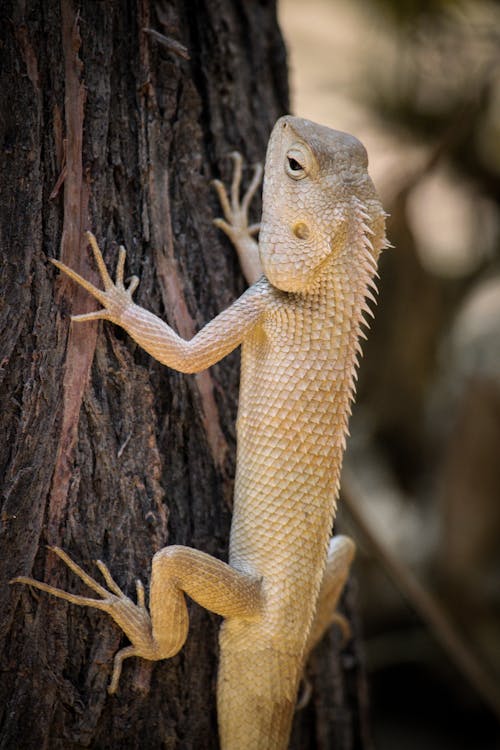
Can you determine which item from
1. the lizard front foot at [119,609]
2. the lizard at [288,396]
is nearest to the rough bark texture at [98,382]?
the lizard front foot at [119,609]

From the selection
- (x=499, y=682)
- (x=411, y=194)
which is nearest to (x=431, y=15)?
(x=411, y=194)

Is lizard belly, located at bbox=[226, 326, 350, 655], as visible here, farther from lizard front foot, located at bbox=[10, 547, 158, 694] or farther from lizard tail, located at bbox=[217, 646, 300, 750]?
lizard front foot, located at bbox=[10, 547, 158, 694]

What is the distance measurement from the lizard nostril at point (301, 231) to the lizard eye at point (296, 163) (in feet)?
0.53

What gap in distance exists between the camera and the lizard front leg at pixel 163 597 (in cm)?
253

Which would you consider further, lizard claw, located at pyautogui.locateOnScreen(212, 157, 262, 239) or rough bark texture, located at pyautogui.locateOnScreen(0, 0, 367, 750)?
lizard claw, located at pyautogui.locateOnScreen(212, 157, 262, 239)

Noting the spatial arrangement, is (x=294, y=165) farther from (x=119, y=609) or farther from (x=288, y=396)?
(x=119, y=609)

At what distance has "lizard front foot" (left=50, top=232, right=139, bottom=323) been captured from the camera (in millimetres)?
2549

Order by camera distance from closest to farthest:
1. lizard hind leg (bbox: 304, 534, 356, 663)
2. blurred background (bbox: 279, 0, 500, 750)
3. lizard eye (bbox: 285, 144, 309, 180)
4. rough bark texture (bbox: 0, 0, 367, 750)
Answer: rough bark texture (bbox: 0, 0, 367, 750) < lizard eye (bbox: 285, 144, 309, 180) < lizard hind leg (bbox: 304, 534, 356, 663) < blurred background (bbox: 279, 0, 500, 750)

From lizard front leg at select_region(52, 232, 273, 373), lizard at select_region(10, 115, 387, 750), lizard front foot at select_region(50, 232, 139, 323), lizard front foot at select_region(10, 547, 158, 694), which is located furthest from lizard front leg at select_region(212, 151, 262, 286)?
lizard front foot at select_region(10, 547, 158, 694)

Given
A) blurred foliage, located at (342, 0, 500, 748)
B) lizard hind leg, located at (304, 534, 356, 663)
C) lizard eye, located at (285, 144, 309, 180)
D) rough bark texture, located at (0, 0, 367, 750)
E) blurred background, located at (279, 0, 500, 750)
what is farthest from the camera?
blurred background, located at (279, 0, 500, 750)

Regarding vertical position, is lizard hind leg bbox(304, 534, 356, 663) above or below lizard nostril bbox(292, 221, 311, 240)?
below

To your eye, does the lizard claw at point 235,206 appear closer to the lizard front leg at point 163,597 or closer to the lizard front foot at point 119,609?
the lizard front leg at point 163,597

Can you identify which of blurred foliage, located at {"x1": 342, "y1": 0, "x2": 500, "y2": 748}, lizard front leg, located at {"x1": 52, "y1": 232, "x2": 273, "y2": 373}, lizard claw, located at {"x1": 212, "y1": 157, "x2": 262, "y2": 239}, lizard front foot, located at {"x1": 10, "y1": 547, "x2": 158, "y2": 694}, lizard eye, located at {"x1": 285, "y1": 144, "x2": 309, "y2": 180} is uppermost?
blurred foliage, located at {"x1": 342, "y1": 0, "x2": 500, "y2": 748}

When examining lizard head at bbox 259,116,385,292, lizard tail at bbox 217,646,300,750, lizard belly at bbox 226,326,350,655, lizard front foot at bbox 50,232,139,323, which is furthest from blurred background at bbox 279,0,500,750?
lizard front foot at bbox 50,232,139,323
